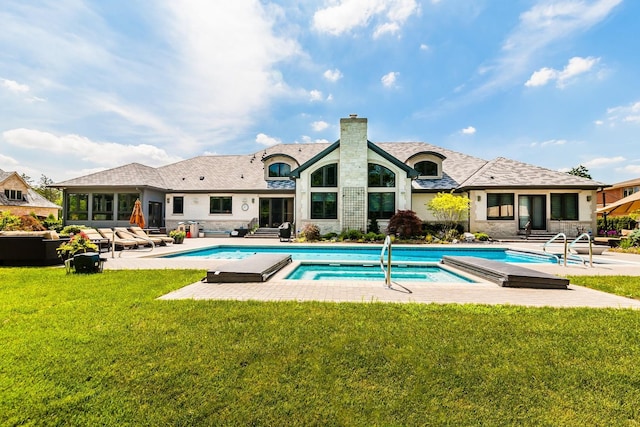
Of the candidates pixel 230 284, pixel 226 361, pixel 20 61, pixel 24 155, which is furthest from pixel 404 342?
pixel 24 155

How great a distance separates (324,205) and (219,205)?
30.4ft

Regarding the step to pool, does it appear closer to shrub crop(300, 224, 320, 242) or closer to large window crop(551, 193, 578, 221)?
shrub crop(300, 224, 320, 242)

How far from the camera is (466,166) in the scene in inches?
948

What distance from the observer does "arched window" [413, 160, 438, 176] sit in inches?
904

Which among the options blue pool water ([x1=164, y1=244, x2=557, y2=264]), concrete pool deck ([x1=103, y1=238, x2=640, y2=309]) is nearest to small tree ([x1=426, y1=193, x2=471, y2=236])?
blue pool water ([x1=164, y1=244, x2=557, y2=264])

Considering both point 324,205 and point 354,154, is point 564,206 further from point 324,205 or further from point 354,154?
point 324,205

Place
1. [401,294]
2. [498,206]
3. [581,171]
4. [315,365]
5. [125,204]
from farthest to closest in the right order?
[581,171]
[125,204]
[498,206]
[401,294]
[315,365]

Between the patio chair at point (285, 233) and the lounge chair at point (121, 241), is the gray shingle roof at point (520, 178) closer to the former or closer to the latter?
→ the patio chair at point (285, 233)

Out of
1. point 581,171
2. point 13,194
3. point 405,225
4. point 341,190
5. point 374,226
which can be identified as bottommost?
point 374,226

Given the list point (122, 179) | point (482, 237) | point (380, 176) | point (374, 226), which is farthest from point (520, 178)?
point (122, 179)

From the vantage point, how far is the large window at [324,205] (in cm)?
2053

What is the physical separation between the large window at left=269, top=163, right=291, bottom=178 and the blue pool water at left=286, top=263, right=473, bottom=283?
15.3 m

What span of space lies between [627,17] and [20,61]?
23121mm

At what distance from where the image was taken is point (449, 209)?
19625 millimetres
